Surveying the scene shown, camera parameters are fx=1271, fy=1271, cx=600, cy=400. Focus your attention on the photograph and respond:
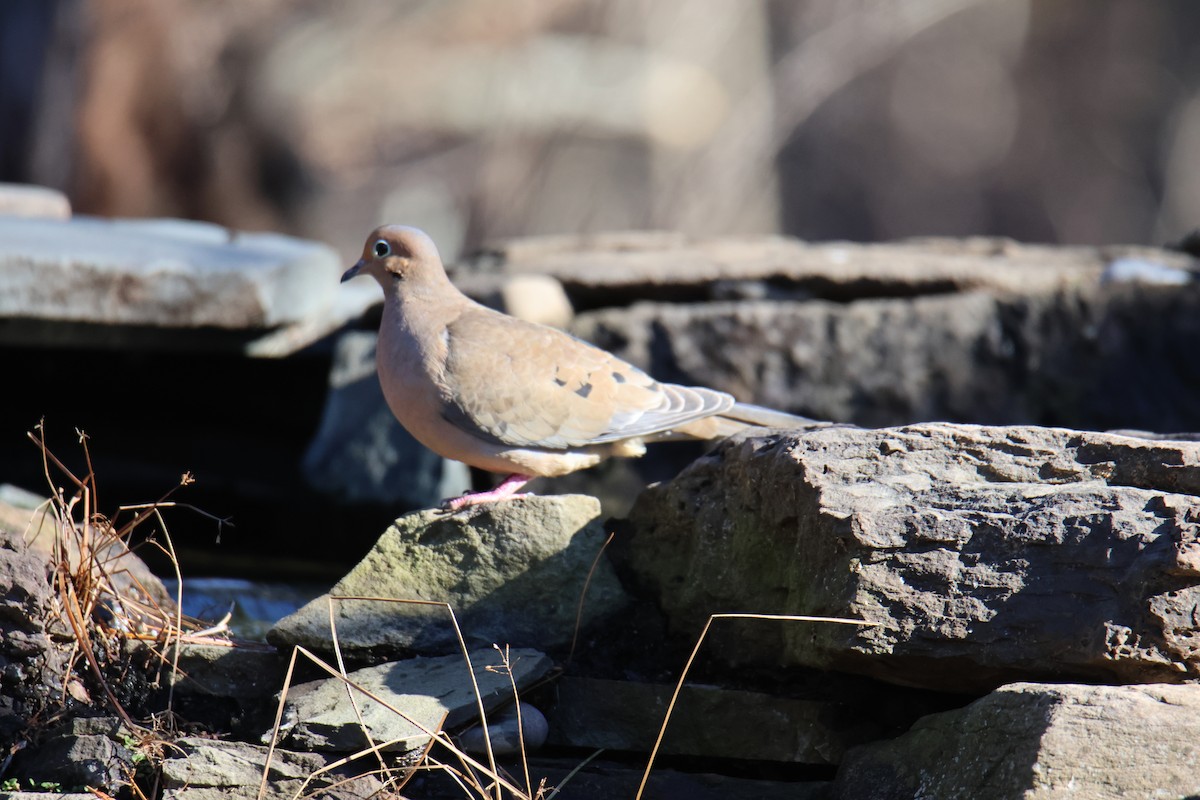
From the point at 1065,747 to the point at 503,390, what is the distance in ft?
5.22

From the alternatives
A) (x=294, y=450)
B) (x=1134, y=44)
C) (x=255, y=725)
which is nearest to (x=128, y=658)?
(x=255, y=725)

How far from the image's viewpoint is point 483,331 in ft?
10.3

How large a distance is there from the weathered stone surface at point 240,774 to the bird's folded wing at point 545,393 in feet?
3.37

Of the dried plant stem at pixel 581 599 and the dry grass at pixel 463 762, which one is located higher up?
the dried plant stem at pixel 581 599

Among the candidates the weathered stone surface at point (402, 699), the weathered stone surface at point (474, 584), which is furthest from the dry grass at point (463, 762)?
the weathered stone surface at point (474, 584)

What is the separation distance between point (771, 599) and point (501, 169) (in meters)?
8.54

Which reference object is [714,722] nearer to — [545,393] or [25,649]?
[545,393]

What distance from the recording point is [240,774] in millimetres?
2174

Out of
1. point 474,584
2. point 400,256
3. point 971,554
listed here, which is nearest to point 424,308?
point 400,256

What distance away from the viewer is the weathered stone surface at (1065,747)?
185 centimetres

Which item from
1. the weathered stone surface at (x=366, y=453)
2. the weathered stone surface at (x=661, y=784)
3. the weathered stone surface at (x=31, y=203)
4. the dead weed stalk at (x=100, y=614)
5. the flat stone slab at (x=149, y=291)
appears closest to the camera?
the weathered stone surface at (x=661, y=784)

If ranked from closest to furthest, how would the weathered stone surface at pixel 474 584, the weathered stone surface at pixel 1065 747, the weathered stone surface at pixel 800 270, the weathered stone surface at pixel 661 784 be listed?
1. the weathered stone surface at pixel 1065 747
2. the weathered stone surface at pixel 661 784
3. the weathered stone surface at pixel 474 584
4. the weathered stone surface at pixel 800 270

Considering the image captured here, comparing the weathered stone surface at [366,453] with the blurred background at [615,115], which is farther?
the blurred background at [615,115]

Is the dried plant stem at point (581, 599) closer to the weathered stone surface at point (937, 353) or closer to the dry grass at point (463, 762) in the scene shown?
the dry grass at point (463, 762)
